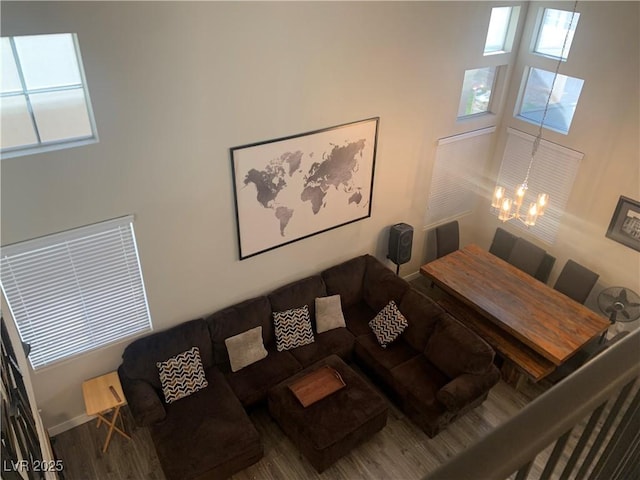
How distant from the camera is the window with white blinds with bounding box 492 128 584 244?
6.37 m

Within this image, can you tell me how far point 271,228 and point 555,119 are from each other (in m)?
3.98

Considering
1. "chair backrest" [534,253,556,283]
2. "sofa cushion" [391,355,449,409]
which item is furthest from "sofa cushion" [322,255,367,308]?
"chair backrest" [534,253,556,283]

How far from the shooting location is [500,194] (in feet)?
16.8

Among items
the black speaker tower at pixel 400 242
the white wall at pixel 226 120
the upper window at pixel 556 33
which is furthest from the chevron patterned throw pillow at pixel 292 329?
the upper window at pixel 556 33

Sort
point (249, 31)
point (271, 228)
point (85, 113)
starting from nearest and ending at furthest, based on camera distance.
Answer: point (85, 113) < point (249, 31) < point (271, 228)

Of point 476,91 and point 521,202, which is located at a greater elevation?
point 476,91

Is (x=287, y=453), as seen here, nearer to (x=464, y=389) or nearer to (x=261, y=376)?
(x=261, y=376)

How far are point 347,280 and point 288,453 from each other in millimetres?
2208

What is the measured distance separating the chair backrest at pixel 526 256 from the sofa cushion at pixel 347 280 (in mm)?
2296

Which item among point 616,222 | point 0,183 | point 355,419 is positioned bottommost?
point 355,419

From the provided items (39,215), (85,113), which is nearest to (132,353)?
(39,215)

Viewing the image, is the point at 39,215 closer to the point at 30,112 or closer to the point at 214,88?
the point at 30,112

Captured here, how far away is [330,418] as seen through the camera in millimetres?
4871

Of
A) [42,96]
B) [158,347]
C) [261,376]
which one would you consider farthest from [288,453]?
[42,96]
